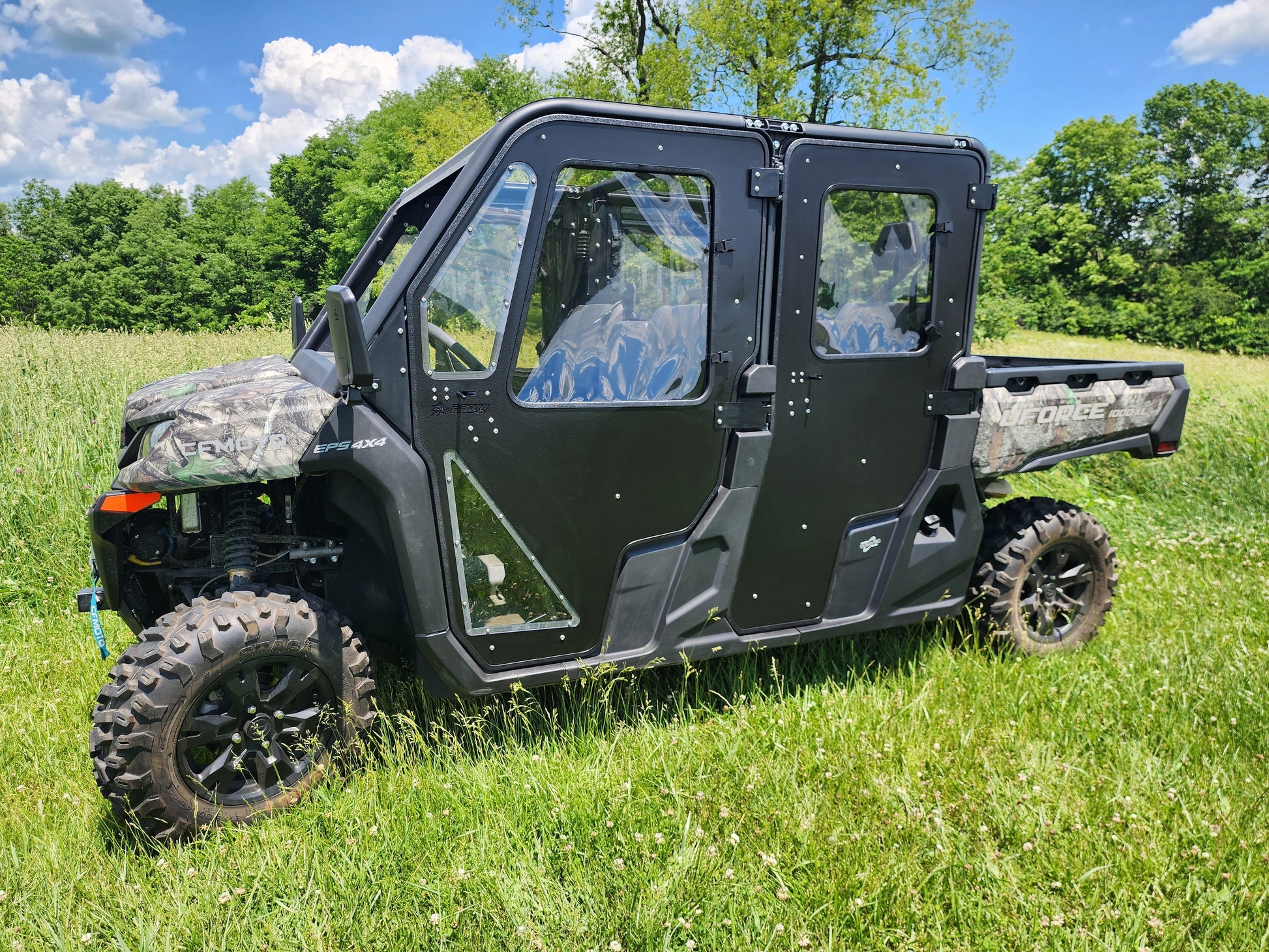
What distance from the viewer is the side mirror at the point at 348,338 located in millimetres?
2270

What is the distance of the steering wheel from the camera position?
2.67 meters

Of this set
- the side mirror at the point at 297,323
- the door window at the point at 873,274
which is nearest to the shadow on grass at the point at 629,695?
the door window at the point at 873,274

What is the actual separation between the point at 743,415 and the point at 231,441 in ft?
5.74

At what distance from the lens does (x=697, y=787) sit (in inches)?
115

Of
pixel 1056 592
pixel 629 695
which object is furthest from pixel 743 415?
pixel 1056 592

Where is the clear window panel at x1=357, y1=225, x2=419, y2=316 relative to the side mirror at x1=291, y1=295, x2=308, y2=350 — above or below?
above

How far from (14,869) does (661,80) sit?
577 inches

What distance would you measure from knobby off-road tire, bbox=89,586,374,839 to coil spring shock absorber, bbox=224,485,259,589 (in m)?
0.13

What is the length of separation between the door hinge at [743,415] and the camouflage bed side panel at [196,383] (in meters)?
1.57

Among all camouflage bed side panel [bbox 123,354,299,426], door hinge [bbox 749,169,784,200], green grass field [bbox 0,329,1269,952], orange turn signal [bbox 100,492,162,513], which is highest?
door hinge [bbox 749,169,784,200]

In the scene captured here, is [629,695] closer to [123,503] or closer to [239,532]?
[239,532]

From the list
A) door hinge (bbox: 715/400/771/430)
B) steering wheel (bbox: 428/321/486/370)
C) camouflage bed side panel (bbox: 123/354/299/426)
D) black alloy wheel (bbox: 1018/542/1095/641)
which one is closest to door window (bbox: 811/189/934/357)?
door hinge (bbox: 715/400/771/430)

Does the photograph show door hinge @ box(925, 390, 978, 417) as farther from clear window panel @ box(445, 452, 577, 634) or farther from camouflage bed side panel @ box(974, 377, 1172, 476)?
clear window panel @ box(445, 452, 577, 634)

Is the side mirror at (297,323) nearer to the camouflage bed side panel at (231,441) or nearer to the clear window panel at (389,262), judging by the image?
the clear window panel at (389,262)
